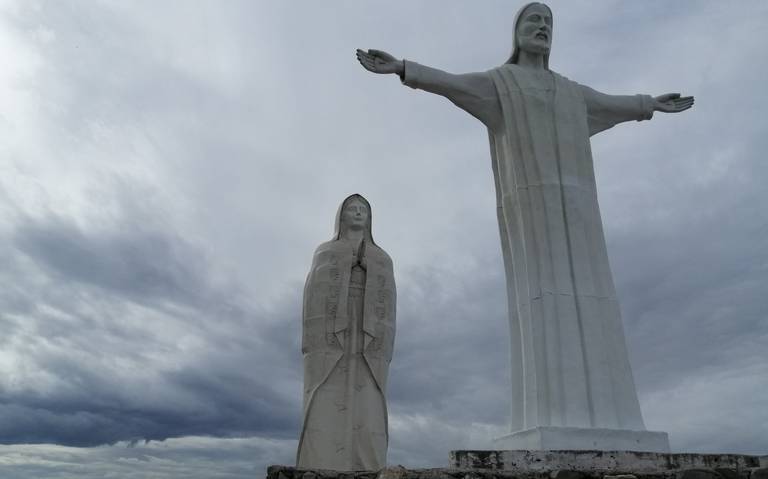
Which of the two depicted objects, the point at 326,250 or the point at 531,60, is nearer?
the point at 531,60

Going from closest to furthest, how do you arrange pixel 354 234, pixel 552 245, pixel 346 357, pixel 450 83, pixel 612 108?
pixel 552 245 → pixel 450 83 → pixel 612 108 → pixel 346 357 → pixel 354 234

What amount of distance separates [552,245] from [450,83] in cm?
223

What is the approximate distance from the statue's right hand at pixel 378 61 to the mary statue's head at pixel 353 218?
6.06 m

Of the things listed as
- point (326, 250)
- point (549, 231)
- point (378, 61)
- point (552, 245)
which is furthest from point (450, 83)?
point (326, 250)

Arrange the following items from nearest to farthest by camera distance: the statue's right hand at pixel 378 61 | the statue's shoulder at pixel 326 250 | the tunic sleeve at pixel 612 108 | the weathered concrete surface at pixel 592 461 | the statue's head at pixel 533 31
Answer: the weathered concrete surface at pixel 592 461
the statue's right hand at pixel 378 61
the statue's head at pixel 533 31
the tunic sleeve at pixel 612 108
the statue's shoulder at pixel 326 250

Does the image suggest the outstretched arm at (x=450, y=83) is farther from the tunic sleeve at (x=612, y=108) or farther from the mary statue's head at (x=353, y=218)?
the mary statue's head at (x=353, y=218)

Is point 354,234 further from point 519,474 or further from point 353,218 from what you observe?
point 519,474

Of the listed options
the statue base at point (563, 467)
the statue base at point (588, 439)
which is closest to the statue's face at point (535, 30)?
the statue base at point (588, 439)

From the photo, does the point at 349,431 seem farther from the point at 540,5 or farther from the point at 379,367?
the point at 540,5

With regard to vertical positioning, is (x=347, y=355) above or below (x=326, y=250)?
below

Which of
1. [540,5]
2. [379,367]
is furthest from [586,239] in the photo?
[379,367]

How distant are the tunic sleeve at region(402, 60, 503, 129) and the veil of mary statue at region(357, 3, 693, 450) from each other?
1 centimetres

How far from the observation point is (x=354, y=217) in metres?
13.7

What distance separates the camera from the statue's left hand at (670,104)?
9195 mm
